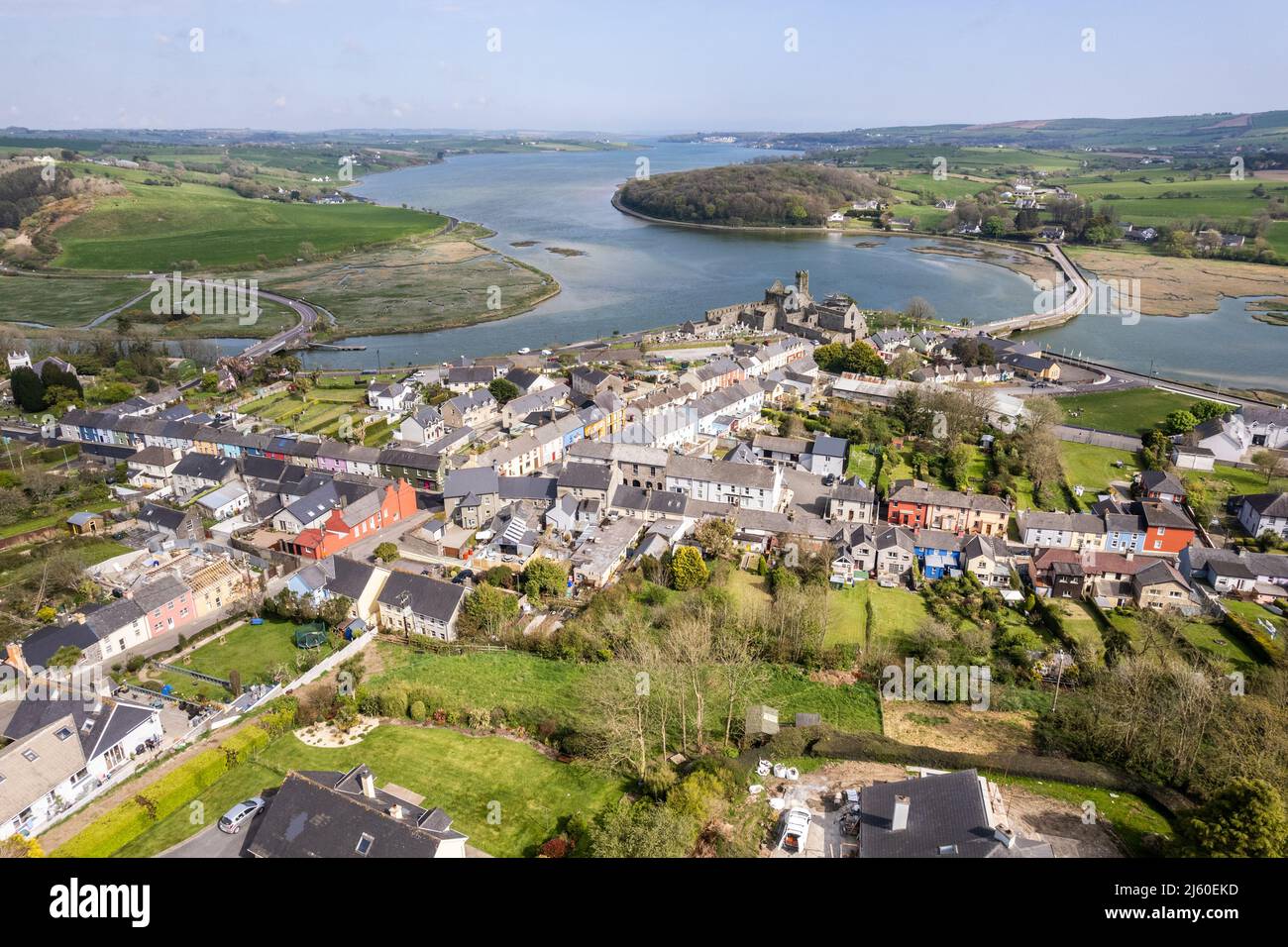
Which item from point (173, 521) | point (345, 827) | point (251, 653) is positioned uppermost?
point (173, 521)

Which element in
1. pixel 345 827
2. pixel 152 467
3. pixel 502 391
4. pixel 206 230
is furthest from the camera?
pixel 206 230

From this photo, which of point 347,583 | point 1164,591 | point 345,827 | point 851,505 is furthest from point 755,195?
point 345,827

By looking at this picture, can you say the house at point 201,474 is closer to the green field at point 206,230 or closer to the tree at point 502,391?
the tree at point 502,391

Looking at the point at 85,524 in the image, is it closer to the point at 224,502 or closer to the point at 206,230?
the point at 224,502

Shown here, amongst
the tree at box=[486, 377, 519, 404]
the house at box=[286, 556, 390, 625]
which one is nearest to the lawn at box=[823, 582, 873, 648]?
the house at box=[286, 556, 390, 625]

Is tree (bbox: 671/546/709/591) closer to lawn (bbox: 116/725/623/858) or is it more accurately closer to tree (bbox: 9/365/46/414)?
lawn (bbox: 116/725/623/858)

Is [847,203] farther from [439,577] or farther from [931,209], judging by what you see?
[439,577]
